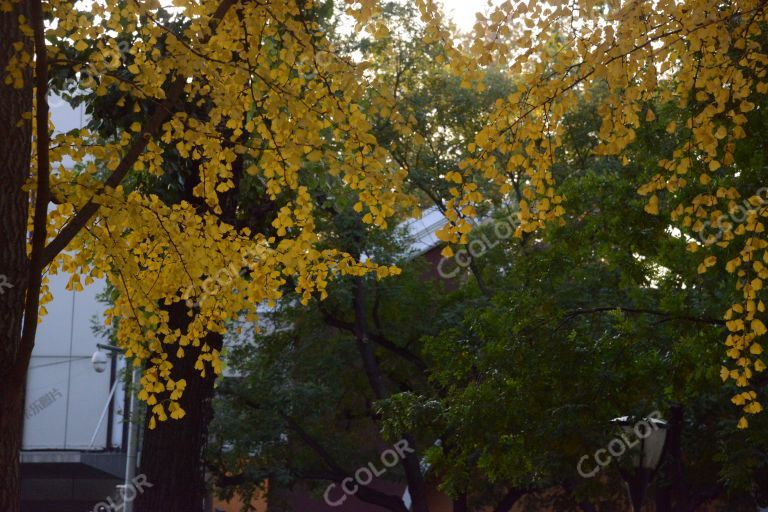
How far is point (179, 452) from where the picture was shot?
452 inches

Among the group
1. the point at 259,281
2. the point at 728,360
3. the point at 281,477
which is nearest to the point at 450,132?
the point at 281,477

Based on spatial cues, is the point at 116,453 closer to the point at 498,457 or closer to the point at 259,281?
the point at 498,457

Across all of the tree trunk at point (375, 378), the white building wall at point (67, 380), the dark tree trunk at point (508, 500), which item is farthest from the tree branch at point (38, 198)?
the white building wall at point (67, 380)

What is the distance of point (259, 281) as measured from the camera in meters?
9.20

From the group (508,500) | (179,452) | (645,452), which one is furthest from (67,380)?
(645,452)

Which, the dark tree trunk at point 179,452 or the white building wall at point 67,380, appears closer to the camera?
the dark tree trunk at point 179,452

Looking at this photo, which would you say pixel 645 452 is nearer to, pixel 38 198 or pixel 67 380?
pixel 38 198

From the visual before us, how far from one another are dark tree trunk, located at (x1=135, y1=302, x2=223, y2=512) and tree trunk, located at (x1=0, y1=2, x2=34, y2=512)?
18.1 feet

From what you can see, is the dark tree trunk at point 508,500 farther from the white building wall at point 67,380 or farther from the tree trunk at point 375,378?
the white building wall at point 67,380

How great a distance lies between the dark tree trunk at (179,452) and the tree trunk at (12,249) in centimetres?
551

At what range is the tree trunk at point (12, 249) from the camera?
18.7 feet

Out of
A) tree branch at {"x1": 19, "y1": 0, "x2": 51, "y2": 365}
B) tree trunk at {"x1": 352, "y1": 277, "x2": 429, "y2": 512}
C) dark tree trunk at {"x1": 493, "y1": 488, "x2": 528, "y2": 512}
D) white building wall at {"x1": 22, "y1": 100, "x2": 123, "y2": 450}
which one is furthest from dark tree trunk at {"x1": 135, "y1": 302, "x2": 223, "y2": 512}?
white building wall at {"x1": 22, "y1": 100, "x2": 123, "y2": 450}

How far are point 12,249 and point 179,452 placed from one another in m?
6.03

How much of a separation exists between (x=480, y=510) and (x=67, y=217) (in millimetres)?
17503
